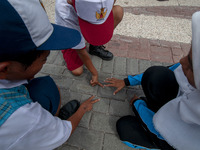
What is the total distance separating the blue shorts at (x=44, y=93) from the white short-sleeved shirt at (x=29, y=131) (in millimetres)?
345

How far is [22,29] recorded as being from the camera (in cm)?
56

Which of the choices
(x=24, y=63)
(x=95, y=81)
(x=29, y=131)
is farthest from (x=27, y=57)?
(x=95, y=81)

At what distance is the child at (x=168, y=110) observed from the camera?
2.22 ft

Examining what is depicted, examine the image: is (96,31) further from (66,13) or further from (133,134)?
(133,134)

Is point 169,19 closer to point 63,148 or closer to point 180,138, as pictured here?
point 180,138

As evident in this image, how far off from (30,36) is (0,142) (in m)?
0.48

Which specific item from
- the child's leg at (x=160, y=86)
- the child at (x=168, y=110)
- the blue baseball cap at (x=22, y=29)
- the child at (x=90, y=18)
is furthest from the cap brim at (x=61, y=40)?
the child's leg at (x=160, y=86)

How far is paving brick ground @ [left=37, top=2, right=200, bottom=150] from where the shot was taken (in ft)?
4.01

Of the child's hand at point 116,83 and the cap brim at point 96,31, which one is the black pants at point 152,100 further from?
the cap brim at point 96,31

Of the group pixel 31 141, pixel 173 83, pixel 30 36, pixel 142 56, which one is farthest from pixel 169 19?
pixel 31 141

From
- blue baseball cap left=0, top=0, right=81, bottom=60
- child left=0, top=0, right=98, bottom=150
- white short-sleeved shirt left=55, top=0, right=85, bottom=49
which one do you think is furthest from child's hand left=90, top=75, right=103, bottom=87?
blue baseball cap left=0, top=0, right=81, bottom=60

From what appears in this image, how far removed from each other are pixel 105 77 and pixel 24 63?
3.59ft

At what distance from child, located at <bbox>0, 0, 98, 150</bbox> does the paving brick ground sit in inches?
19.3

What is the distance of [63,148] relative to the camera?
3.85 feet
